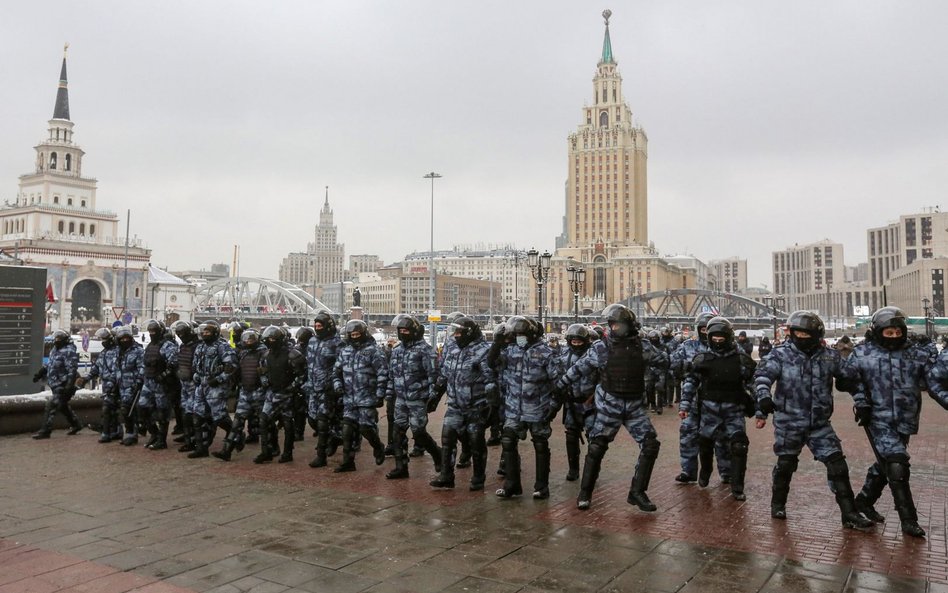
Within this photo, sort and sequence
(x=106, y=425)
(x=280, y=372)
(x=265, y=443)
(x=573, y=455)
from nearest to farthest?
(x=573, y=455) < (x=265, y=443) < (x=280, y=372) < (x=106, y=425)

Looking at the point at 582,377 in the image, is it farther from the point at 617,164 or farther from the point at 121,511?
the point at 617,164

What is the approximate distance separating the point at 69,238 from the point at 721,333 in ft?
271

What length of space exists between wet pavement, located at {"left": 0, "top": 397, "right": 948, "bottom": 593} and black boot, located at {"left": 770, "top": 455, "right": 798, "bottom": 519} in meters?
0.17

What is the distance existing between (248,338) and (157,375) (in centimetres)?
191

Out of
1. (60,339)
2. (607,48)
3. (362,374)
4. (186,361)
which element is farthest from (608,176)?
(362,374)

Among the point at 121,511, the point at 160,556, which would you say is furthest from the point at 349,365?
the point at 160,556

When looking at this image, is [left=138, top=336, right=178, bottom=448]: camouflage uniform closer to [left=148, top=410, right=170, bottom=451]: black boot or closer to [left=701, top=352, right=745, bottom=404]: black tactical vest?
[left=148, top=410, right=170, bottom=451]: black boot

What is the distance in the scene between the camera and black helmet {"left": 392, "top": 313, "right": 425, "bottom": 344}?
9.47 metres

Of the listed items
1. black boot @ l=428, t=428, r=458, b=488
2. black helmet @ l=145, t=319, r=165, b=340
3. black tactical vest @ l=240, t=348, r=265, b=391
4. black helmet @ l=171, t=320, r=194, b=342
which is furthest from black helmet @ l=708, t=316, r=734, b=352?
black helmet @ l=145, t=319, r=165, b=340

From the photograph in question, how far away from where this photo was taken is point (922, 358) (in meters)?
6.64

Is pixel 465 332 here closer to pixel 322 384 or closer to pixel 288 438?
pixel 322 384

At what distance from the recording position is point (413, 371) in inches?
363

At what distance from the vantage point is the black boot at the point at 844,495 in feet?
21.1

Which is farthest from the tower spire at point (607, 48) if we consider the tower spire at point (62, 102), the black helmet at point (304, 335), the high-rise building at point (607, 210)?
the black helmet at point (304, 335)
